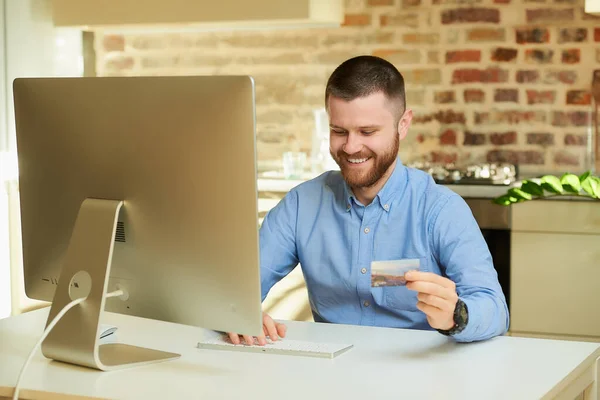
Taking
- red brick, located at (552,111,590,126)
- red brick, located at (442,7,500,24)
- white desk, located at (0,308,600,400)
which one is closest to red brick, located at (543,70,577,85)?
red brick, located at (552,111,590,126)

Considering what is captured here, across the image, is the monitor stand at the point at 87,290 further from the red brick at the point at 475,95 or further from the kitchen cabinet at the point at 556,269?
the red brick at the point at 475,95

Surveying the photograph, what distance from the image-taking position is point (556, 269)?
3.82m

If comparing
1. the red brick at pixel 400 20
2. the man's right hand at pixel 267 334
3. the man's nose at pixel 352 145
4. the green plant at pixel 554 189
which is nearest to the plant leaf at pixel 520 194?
the green plant at pixel 554 189

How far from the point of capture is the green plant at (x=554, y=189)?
3.74 meters

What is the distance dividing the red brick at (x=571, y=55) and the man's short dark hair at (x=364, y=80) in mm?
2157

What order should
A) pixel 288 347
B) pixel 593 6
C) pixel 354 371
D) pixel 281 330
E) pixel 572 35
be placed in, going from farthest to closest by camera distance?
pixel 572 35
pixel 593 6
pixel 281 330
pixel 288 347
pixel 354 371

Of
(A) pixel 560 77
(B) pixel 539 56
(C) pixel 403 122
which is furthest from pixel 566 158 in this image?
(C) pixel 403 122

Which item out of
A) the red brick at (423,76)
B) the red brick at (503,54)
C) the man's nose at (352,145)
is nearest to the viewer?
the man's nose at (352,145)

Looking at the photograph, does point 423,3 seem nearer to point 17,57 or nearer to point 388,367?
point 17,57

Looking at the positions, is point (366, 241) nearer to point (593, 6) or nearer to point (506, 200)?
point (506, 200)

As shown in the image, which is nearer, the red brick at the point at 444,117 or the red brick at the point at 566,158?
the red brick at the point at 566,158

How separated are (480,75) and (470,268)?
239cm

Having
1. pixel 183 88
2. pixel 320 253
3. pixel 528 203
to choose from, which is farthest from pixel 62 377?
pixel 528 203

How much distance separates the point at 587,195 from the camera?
374cm
